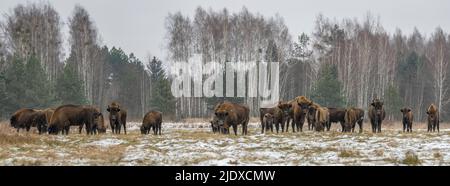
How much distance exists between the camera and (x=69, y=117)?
982 inches

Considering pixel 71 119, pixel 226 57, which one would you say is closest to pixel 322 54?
pixel 226 57

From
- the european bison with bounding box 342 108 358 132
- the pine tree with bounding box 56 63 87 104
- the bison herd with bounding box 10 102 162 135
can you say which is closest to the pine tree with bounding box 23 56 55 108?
the pine tree with bounding box 56 63 87 104

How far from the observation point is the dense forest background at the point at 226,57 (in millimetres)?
54625

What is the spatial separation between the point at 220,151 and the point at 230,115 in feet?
29.5

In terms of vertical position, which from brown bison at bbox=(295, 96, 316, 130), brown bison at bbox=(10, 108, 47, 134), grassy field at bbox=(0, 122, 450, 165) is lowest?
grassy field at bbox=(0, 122, 450, 165)

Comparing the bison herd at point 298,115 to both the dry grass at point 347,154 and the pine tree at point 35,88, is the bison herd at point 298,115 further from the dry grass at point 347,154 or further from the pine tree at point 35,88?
the pine tree at point 35,88

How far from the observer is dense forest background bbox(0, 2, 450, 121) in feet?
179

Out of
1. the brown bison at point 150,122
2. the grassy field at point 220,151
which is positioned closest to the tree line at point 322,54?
the brown bison at point 150,122

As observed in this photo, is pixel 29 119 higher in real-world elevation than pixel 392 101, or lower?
lower

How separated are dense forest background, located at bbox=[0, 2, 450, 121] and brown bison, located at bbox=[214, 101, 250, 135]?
28480 millimetres

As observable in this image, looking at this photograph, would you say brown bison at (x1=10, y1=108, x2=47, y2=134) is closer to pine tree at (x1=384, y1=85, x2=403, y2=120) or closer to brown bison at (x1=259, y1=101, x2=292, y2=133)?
brown bison at (x1=259, y1=101, x2=292, y2=133)

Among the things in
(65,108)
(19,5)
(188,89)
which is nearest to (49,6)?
(19,5)

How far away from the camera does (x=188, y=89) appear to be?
65375 millimetres

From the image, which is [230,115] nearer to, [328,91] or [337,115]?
[337,115]
